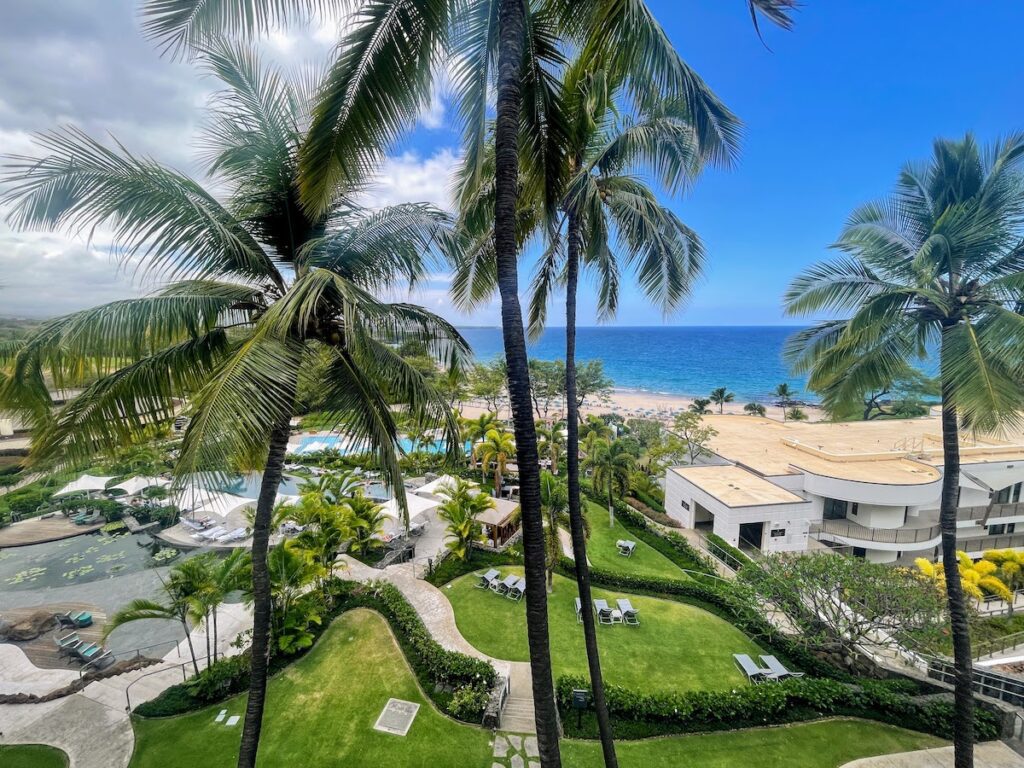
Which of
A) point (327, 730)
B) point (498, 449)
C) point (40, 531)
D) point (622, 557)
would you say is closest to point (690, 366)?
point (498, 449)

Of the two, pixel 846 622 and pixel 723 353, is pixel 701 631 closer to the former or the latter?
pixel 846 622

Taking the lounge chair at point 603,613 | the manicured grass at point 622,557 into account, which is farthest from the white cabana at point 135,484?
the lounge chair at point 603,613

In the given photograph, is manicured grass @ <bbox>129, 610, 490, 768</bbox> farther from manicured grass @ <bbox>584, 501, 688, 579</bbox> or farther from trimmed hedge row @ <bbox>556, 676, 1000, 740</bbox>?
manicured grass @ <bbox>584, 501, 688, 579</bbox>

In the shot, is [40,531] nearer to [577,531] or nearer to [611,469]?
[577,531]

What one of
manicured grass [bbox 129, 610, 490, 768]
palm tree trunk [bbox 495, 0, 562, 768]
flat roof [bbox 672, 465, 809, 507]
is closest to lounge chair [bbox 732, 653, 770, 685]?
manicured grass [bbox 129, 610, 490, 768]

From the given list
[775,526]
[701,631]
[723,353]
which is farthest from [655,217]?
[723,353]

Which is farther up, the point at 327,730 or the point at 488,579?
the point at 488,579
